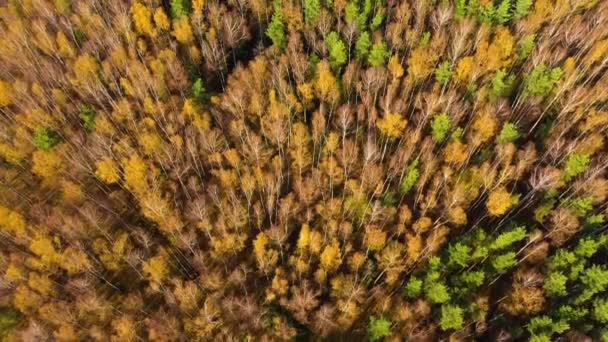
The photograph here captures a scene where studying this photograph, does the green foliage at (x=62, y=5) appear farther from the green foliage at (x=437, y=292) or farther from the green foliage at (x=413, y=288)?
the green foliage at (x=437, y=292)

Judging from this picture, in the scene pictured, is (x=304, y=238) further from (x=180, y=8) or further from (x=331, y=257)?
(x=180, y=8)

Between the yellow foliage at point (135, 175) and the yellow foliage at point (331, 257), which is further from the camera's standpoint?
the yellow foliage at point (135, 175)

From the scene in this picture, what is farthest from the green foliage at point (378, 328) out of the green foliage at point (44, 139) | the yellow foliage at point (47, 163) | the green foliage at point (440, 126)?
the green foliage at point (44, 139)

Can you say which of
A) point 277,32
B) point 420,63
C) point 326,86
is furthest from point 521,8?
point 277,32

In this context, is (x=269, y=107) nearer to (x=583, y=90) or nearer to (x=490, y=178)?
(x=490, y=178)

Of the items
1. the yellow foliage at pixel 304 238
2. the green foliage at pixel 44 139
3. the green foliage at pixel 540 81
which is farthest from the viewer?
the green foliage at pixel 540 81

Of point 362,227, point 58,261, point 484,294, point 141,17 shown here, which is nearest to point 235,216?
point 362,227

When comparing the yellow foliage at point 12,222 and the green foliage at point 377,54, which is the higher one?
A: the green foliage at point 377,54
